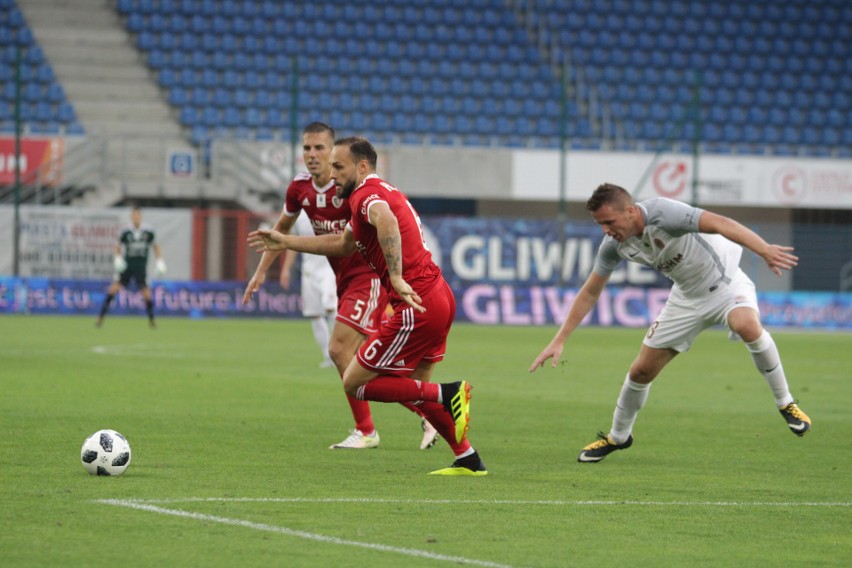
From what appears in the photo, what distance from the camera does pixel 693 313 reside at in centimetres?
950

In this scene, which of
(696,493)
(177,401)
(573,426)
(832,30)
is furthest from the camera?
(832,30)

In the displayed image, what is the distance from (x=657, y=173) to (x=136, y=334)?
14.6 meters

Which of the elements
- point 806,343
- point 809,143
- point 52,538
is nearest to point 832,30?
point 809,143

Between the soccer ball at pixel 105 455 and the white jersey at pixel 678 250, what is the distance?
3.24m

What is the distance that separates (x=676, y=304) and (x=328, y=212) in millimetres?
2663

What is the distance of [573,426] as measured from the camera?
39.1 ft

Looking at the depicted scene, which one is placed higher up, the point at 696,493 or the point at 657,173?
the point at 657,173

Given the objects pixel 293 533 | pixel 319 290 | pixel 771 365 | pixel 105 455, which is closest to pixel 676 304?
pixel 771 365

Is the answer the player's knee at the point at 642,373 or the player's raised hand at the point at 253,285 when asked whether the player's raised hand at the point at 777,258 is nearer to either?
the player's knee at the point at 642,373

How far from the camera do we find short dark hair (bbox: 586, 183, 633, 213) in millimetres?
8570

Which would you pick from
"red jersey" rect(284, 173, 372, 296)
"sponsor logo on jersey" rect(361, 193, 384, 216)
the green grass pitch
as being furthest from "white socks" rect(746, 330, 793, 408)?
"sponsor logo on jersey" rect(361, 193, 384, 216)

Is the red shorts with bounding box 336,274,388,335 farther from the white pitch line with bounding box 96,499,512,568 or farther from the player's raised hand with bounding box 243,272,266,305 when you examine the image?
the white pitch line with bounding box 96,499,512,568

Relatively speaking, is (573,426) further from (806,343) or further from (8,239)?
(8,239)

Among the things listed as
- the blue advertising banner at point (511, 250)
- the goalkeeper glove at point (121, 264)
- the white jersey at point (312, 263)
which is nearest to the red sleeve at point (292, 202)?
the white jersey at point (312, 263)
